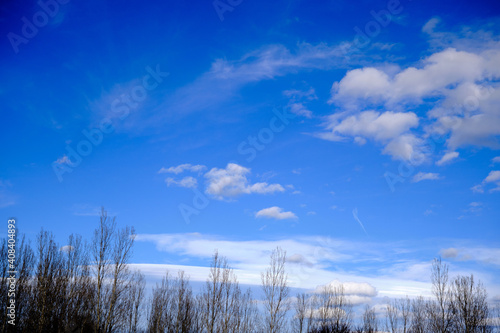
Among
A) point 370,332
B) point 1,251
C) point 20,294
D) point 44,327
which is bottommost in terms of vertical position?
point 370,332

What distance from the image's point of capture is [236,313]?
35.2m

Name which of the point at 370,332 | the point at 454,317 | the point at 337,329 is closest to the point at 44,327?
the point at 337,329

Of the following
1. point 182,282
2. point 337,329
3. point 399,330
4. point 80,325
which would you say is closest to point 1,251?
point 80,325

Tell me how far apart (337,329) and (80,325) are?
82.9 feet

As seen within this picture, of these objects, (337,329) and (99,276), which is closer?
(99,276)

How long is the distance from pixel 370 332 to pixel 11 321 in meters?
37.0

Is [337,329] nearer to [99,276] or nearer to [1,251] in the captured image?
[99,276]

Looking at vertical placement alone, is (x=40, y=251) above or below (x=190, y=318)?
above

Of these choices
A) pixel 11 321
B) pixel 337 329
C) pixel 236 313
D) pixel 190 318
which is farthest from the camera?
pixel 190 318

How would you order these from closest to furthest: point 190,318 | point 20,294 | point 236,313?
1. point 20,294
2. point 236,313
3. point 190,318

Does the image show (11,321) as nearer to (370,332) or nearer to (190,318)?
(190,318)

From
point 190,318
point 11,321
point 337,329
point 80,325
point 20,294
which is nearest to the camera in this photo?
point 11,321

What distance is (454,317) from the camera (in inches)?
1246

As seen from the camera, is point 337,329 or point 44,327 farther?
point 337,329
